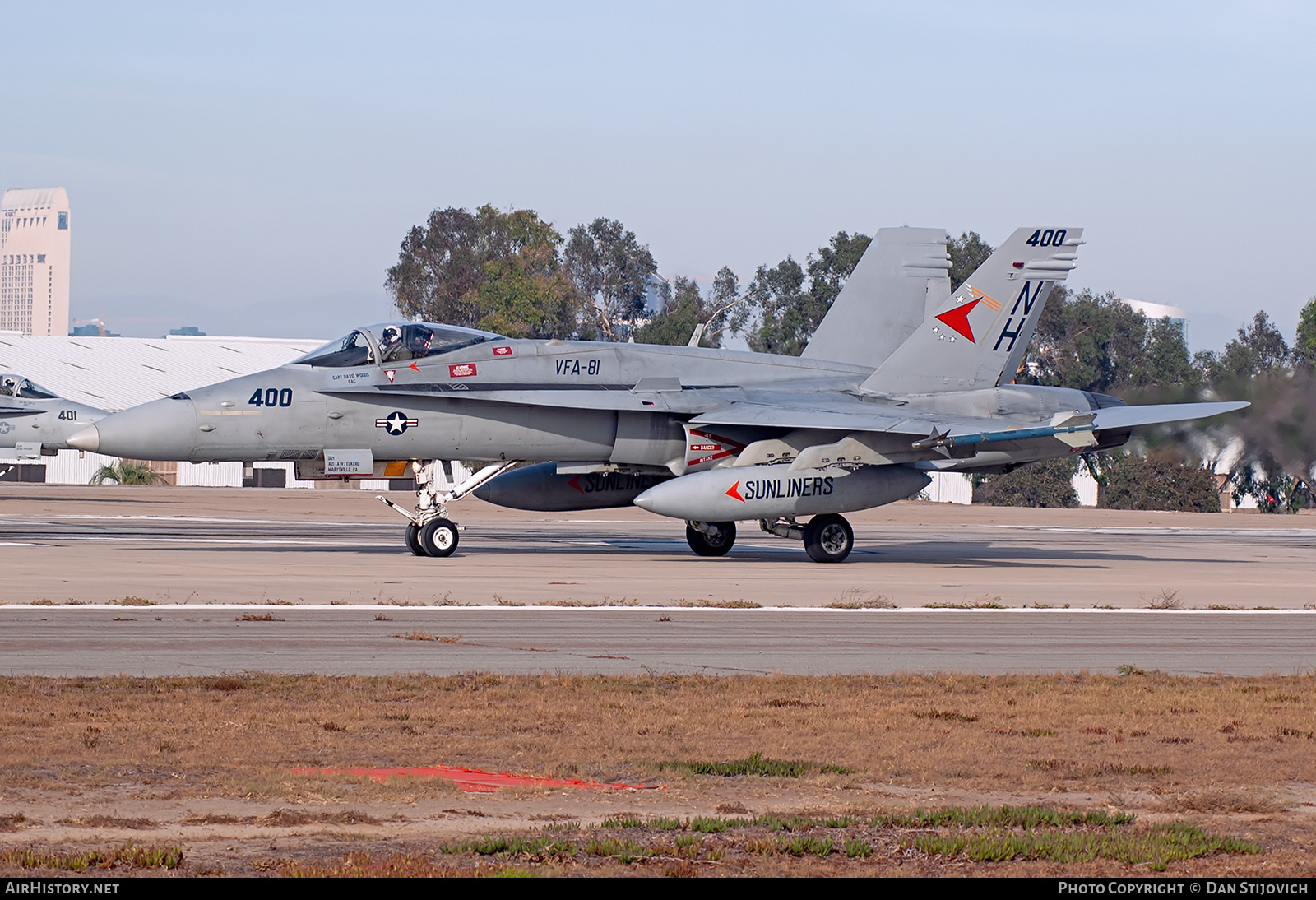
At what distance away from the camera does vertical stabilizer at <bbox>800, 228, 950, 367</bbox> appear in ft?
93.8

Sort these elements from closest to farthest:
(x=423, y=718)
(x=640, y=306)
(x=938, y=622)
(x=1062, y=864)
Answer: (x=1062, y=864) → (x=423, y=718) → (x=938, y=622) → (x=640, y=306)

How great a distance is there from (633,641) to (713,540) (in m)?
12.2

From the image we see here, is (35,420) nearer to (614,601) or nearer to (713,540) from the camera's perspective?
(713,540)

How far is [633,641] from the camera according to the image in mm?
13375

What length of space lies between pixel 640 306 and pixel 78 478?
167ft

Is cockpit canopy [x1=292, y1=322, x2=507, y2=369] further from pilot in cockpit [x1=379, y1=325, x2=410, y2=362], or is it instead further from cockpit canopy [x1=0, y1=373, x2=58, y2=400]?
cockpit canopy [x1=0, y1=373, x2=58, y2=400]

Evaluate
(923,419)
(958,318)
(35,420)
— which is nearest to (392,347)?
(923,419)

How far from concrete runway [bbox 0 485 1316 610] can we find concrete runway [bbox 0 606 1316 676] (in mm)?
1455

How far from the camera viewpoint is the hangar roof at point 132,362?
2916 inches

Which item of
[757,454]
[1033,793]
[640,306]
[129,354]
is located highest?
[640,306]

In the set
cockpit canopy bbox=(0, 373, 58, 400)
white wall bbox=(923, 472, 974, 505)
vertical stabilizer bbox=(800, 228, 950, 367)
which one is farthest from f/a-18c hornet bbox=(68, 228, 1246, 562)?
white wall bbox=(923, 472, 974, 505)

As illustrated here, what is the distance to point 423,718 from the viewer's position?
8906 mm

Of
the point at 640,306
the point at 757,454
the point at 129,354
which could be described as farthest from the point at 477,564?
the point at 640,306
